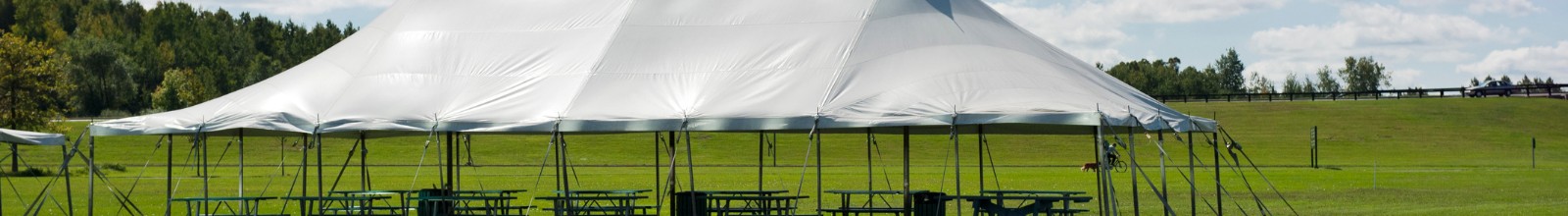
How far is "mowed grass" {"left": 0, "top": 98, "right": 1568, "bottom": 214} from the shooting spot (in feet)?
96.2

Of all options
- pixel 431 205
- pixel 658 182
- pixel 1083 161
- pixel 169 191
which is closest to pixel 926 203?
pixel 658 182

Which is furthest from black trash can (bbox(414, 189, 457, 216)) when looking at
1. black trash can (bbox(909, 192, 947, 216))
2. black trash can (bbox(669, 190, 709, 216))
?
black trash can (bbox(909, 192, 947, 216))

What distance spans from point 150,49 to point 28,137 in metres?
89.2

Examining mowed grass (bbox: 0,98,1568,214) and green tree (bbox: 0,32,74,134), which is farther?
green tree (bbox: 0,32,74,134)

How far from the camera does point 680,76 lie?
1761 cm

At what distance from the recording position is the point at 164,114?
18.4 metres

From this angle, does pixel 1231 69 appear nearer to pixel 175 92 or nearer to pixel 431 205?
pixel 175 92

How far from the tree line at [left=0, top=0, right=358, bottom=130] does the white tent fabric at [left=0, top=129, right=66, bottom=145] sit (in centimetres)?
3673

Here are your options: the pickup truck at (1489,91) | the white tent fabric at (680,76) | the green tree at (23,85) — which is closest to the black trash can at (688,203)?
the white tent fabric at (680,76)

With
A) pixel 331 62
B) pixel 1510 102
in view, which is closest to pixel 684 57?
pixel 331 62

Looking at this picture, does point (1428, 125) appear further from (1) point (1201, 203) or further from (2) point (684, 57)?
(2) point (684, 57)

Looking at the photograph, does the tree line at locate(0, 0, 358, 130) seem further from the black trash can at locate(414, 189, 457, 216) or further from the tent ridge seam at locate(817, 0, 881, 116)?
the tent ridge seam at locate(817, 0, 881, 116)

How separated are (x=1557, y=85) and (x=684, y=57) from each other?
75.3 m

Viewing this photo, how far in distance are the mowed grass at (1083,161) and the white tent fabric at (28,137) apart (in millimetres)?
5970
